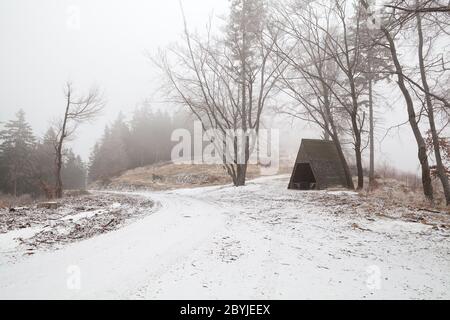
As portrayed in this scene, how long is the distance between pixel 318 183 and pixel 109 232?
13776mm

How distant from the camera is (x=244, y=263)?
5000mm

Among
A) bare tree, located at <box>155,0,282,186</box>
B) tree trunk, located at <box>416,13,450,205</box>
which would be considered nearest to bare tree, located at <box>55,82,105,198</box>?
bare tree, located at <box>155,0,282,186</box>

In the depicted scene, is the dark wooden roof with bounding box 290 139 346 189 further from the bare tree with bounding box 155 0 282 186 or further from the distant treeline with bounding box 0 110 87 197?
the distant treeline with bounding box 0 110 87 197

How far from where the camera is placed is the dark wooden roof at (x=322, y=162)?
18312mm

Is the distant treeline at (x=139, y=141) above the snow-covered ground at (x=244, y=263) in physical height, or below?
above

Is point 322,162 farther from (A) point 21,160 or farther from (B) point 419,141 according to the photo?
(A) point 21,160

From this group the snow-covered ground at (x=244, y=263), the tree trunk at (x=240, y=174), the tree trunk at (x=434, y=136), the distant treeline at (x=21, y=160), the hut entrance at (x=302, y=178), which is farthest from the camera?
the distant treeline at (x=21, y=160)

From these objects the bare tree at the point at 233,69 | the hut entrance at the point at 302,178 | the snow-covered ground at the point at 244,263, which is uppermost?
the bare tree at the point at 233,69

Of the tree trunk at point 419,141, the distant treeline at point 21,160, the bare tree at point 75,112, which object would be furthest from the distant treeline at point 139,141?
the tree trunk at point 419,141

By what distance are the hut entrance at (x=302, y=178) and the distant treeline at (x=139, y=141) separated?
46120mm

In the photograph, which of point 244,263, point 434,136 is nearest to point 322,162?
point 434,136

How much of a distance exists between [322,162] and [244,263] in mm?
15448

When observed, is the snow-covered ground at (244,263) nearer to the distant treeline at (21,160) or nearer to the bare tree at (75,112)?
the bare tree at (75,112)

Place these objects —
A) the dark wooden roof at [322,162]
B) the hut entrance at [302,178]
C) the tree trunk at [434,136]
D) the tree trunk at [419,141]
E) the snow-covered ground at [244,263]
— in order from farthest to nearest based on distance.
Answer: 1. the hut entrance at [302,178]
2. the dark wooden roof at [322,162]
3. the tree trunk at [419,141]
4. the tree trunk at [434,136]
5. the snow-covered ground at [244,263]
